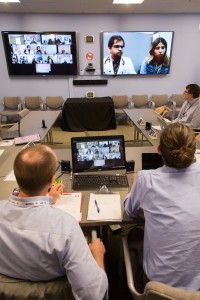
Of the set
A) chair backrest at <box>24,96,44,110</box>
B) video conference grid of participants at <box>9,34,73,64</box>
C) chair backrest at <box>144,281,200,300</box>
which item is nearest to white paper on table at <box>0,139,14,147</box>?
chair backrest at <box>144,281,200,300</box>

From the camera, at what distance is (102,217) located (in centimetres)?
141

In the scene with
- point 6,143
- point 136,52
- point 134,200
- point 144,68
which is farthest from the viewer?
point 144,68

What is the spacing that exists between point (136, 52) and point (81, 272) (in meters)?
6.15

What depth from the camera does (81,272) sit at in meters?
0.87

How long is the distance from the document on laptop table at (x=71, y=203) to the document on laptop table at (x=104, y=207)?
0.08 m

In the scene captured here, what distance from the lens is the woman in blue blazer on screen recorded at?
599cm

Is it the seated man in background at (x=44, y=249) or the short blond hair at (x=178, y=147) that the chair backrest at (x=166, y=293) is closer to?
the seated man in background at (x=44, y=249)

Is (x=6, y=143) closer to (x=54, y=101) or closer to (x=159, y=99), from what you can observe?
(x=54, y=101)

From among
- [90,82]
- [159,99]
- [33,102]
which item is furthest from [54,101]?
[159,99]

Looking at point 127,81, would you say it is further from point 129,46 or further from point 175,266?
point 175,266

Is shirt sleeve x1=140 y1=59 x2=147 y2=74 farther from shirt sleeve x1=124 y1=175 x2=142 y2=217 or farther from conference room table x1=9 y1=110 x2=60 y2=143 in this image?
shirt sleeve x1=124 y1=175 x2=142 y2=217

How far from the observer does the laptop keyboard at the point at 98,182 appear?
1737 millimetres

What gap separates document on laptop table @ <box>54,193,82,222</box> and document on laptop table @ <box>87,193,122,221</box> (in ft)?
0.25

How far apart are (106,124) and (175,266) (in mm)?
4895
